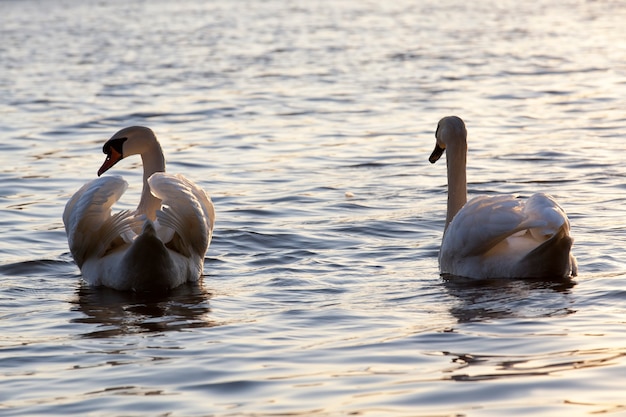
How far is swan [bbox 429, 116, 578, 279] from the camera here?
8.27 meters

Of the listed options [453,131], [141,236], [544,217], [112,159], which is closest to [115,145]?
[112,159]

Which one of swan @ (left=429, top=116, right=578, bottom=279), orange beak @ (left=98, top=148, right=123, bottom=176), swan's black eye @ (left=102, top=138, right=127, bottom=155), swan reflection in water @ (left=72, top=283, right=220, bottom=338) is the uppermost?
swan's black eye @ (left=102, top=138, right=127, bottom=155)

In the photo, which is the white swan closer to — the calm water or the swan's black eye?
the calm water

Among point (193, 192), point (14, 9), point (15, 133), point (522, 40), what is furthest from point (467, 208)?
point (14, 9)

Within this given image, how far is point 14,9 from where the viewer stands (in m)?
37.7

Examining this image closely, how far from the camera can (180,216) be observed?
8.88 meters

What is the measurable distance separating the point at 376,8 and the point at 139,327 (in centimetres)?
3243

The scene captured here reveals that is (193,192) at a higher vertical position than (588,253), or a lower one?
higher

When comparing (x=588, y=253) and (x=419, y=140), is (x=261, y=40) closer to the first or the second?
(x=419, y=140)

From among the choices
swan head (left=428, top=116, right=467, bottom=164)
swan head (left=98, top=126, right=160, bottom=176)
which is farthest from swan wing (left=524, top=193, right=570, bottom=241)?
swan head (left=98, top=126, right=160, bottom=176)

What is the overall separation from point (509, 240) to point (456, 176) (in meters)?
0.95

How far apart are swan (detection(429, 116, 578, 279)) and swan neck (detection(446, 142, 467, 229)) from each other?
56 centimetres

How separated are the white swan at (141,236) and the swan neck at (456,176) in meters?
1.82

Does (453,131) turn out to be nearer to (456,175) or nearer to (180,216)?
(456,175)
